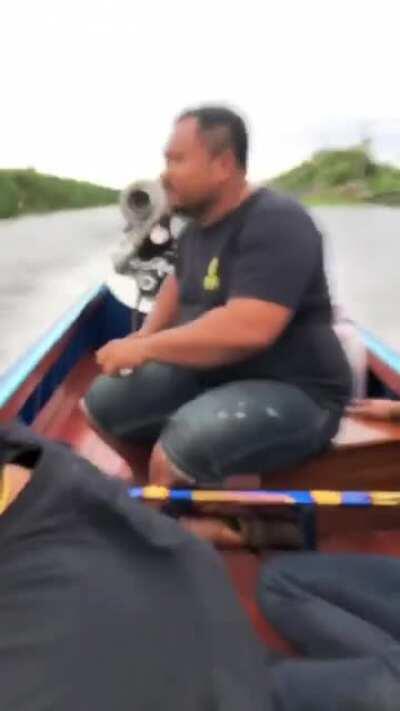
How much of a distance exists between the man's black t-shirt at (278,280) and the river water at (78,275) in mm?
137

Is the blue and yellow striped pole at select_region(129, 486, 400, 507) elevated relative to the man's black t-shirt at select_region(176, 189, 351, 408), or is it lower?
lower

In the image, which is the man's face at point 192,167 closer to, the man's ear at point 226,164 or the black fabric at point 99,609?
the man's ear at point 226,164

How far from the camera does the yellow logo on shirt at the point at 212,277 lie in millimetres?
1940

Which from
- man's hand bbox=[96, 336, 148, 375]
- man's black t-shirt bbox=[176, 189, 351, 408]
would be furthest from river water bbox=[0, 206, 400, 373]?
man's hand bbox=[96, 336, 148, 375]

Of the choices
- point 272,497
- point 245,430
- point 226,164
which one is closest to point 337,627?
point 272,497

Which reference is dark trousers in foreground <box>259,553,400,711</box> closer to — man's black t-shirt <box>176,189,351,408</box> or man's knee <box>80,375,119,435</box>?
man's black t-shirt <box>176,189,351,408</box>

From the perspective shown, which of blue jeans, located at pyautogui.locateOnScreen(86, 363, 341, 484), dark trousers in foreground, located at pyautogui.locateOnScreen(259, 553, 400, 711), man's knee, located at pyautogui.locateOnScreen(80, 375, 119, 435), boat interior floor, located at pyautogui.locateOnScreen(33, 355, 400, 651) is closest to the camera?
dark trousers in foreground, located at pyautogui.locateOnScreen(259, 553, 400, 711)

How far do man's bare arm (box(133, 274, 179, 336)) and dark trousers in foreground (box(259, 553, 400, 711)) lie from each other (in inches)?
33.9

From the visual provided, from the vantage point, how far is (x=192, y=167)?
190 centimetres

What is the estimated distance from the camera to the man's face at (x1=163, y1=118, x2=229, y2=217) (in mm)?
1899

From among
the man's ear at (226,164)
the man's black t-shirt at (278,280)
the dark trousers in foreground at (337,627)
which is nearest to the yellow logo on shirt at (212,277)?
the man's black t-shirt at (278,280)

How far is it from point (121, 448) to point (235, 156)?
2.20 ft

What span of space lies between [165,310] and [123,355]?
15.1 inches

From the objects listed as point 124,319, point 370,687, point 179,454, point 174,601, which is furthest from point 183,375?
point 124,319
